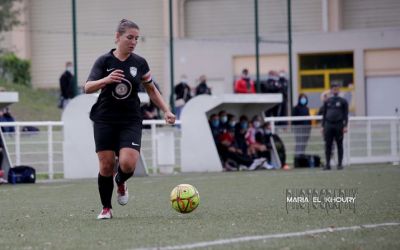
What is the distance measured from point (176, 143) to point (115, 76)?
15142 mm

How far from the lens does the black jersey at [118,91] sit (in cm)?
1141

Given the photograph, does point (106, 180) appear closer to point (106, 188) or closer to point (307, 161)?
point (106, 188)

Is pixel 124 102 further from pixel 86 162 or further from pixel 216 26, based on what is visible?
pixel 216 26

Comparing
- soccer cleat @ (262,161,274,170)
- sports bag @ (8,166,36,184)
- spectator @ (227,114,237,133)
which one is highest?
spectator @ (227,114,237,133)

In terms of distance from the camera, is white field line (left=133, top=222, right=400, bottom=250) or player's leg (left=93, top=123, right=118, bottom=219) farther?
player's leg (left=93, top=123, right=118, bottom=219)

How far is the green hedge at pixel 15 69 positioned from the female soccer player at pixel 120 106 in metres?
32.4

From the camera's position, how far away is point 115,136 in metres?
11.6

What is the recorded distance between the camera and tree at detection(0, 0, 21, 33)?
42969 millimetres

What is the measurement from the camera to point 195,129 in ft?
85.6

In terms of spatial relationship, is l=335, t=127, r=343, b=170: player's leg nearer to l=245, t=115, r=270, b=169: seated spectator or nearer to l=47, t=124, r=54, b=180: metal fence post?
l=245, t=115, r=270, b=169: seated spectator

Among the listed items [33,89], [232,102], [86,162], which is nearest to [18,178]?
[86,162]

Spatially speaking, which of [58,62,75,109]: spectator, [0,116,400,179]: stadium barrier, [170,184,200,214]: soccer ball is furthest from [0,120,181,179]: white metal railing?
[170,184,200,214]: soccer ball

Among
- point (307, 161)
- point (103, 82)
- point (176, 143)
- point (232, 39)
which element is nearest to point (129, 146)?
point (103, 82)

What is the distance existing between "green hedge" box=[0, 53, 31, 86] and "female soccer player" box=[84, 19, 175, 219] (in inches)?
1275
